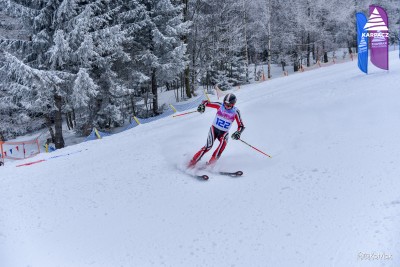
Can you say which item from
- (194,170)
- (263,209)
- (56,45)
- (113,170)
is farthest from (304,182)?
(56,45)

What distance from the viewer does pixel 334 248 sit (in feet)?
15.0

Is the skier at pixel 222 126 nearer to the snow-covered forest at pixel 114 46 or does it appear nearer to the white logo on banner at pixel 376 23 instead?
the snow-covered forest at pixel 114 46

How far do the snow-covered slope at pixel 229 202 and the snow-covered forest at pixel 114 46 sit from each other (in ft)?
23.7

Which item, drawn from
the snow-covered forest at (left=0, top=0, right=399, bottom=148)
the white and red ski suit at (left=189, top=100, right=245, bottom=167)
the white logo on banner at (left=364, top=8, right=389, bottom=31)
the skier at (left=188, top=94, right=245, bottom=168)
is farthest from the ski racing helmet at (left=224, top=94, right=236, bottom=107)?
the white logo on banner at (left=364, top=8, right=389, bottom=31)

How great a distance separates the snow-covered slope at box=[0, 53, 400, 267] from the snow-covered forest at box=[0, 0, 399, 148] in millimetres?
7210

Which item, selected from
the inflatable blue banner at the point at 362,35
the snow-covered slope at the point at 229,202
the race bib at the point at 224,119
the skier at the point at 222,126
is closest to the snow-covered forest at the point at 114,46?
the snow-covered slope at the point at 229,202

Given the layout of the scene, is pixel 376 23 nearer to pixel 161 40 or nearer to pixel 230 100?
pixel 230 100

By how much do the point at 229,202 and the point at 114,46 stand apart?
14.1 m

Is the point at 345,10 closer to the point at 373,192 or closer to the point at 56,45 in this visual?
the point at 56,45

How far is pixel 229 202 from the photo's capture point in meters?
6.40

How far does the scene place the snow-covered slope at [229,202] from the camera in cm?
486

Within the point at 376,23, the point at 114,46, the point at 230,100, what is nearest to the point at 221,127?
the point at 230,100

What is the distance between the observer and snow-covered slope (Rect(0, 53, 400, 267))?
4855mm

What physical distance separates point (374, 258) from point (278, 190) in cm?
256
